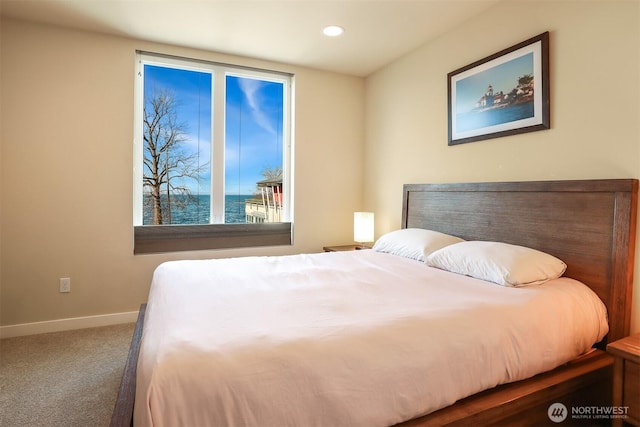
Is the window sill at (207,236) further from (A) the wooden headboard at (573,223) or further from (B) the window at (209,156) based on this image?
(A) the wooden headboard at (573,223)

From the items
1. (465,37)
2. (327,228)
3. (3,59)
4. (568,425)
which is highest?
(465,37)

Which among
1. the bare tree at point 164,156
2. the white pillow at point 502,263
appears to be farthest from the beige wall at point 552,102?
the bare tree at point 164,156

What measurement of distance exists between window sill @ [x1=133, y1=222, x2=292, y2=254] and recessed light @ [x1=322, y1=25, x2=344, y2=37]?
188cm

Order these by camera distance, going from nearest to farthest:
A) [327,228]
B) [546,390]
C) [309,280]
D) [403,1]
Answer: [546,390], [309,280], [403,1], [327,228]

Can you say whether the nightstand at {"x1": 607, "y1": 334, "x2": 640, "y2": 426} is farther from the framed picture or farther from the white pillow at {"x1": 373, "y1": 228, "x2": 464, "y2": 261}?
the framed picture

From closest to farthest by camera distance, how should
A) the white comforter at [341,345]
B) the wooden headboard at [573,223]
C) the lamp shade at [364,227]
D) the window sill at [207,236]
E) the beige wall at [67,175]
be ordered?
the white comforter at [341,345]
the wooden headboard at [573,223]
the beige wall at [67,175]
the window sill at [207,236]
the lamp shade at [364,227]

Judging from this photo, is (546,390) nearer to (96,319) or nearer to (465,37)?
(465,37)

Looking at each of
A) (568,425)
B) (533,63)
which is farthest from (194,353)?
(533,63)

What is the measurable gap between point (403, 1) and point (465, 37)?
0.64 metres

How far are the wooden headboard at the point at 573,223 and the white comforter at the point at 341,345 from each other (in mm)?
118

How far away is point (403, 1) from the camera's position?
96.3 inches

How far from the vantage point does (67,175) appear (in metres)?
2.88

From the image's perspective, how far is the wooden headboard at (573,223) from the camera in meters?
1.73

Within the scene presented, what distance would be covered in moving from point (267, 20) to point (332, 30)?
1.78 feet
